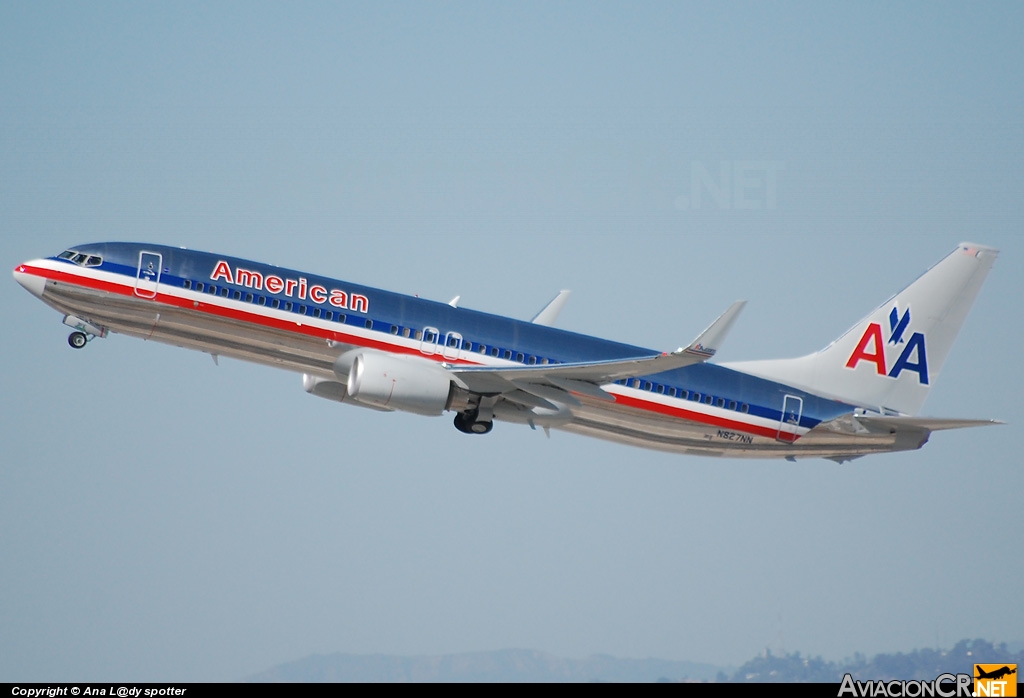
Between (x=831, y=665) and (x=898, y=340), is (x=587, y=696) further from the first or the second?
(x=831, y=665)

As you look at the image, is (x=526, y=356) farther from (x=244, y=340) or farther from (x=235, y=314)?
(x=235, y=314)

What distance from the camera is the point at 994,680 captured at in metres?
34.3

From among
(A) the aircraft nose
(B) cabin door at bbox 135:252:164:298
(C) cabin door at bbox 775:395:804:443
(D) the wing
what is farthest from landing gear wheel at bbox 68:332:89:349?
(C) cabin door at bbox 775:395:804:443

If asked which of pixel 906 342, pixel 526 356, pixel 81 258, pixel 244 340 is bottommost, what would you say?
pixel 244 340

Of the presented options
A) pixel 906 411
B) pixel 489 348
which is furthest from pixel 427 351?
pixel 906 411

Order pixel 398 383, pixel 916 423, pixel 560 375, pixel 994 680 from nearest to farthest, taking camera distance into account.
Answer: pixel 994 680
pixel 398 383
pixel 560 375
pixel 916 423

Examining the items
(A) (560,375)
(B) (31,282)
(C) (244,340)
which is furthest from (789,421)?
(B) (31,282)

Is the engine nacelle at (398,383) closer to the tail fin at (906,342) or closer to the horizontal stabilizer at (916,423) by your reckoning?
the tail fin at (906,342)

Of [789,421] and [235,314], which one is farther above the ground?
[235,314]

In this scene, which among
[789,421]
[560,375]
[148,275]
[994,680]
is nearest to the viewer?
[994,680]

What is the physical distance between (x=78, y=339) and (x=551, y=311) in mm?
18743

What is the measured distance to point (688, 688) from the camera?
32.9m

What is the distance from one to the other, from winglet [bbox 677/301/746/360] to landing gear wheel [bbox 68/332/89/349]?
68.8 ft

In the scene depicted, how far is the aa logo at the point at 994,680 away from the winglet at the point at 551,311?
2140 cm
